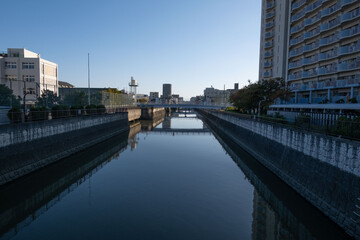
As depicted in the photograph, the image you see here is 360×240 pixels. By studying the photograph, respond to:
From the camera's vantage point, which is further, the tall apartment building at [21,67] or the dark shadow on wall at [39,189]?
the tall apartment building at [21,67]

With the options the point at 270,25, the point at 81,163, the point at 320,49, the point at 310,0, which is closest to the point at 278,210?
the point at 81,163

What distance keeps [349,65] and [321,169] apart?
27.0 metres

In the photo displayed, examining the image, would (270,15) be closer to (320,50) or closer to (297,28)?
(297,28)

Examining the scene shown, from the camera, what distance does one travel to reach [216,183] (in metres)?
18.0

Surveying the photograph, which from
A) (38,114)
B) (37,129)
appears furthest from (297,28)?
(37,129)

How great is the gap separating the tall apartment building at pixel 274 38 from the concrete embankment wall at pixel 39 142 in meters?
44.6

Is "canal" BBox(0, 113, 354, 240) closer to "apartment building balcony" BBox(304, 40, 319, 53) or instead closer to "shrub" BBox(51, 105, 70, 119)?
"shrub" BBox(51, 105, 70, 119)

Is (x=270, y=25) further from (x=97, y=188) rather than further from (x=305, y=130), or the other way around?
(x=97, y=188)

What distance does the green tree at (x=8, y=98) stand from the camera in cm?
1844

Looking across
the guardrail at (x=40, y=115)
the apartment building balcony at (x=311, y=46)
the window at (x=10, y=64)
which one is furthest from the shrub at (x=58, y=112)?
the window at (x=10, y=64)

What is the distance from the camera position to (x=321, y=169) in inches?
496

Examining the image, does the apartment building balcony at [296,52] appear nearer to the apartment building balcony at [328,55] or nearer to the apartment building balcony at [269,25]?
the apartment building balcony at [328,55]

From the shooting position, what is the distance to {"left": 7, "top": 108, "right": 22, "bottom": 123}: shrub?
17.3 m

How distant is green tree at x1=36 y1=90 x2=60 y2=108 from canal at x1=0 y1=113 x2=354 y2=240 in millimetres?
7186
